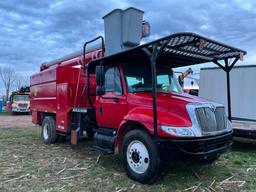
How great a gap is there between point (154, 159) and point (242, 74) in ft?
22.8

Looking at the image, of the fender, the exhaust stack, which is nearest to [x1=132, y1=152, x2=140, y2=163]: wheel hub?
the fender

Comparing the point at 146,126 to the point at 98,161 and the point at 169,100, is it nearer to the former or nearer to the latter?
the point at 169,100

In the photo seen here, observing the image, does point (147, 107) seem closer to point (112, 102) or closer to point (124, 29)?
point (112, 102)

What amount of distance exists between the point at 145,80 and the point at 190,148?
1.85 m

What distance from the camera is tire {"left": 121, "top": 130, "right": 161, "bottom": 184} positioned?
5078 millimetres

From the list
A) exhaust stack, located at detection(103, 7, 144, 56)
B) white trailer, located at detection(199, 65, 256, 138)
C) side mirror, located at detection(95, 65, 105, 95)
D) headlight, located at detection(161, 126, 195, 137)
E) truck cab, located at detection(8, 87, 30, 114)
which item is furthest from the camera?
truck cab, located at detection(8, 87, 30, 114)

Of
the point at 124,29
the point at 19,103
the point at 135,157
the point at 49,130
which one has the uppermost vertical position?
the point at 124,29

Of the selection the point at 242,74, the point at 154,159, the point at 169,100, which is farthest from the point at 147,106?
the point at 242,74

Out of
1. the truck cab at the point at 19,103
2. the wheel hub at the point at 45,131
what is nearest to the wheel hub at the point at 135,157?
the wheel hub at the point at 45,131

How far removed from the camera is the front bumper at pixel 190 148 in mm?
4934

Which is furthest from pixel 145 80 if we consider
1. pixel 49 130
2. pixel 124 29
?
pixel 49 130

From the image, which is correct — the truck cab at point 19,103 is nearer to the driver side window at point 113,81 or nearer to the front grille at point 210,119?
the driver side window at point 113,81

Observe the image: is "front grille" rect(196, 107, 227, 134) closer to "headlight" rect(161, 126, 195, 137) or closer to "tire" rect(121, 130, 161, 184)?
"headlight" rect(161, 126, 195, 137)

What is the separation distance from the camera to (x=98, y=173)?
6035 millimetres
